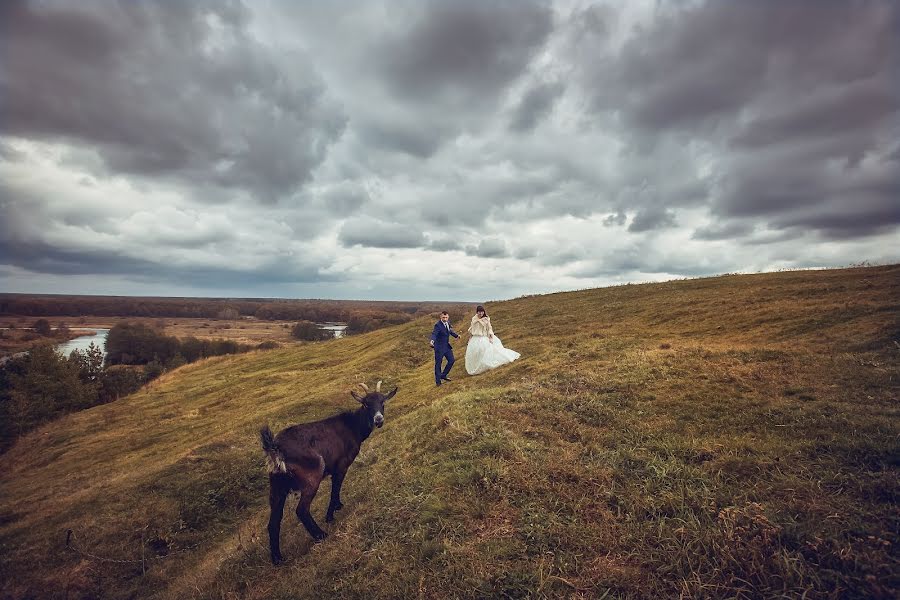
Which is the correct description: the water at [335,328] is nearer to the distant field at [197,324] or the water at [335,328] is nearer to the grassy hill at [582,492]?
the distant field at [197,324]

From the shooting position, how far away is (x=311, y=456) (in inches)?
336

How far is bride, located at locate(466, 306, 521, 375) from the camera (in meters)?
20.8

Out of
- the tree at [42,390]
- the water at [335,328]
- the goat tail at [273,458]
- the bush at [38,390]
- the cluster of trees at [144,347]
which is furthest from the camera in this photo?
the water at [335,328]

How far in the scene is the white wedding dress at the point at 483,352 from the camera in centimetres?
2078

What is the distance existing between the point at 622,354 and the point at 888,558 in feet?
40.3

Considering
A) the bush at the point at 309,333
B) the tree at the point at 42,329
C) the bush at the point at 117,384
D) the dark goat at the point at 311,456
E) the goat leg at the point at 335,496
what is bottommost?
the bush at the point at 117,384

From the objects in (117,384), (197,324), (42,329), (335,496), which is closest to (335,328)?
(197,324)

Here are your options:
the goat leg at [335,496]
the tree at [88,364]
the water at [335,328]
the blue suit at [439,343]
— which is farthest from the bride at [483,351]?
the water at [335,328]

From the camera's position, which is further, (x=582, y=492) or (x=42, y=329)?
(x=42, y=329)

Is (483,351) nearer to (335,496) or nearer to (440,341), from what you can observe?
(440,341)

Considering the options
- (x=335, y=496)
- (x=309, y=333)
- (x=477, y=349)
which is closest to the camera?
(x=335, y=496)

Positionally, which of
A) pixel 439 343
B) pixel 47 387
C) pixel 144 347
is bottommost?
pixel 144 347

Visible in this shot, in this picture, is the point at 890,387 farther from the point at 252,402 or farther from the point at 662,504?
the point at 252,402

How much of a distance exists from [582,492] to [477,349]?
14350 mm
